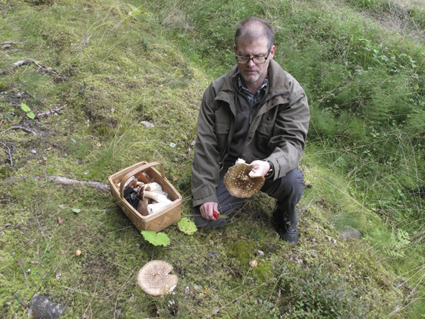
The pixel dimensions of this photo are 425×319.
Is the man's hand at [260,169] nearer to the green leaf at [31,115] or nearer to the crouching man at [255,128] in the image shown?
the crouching man at [255,128]

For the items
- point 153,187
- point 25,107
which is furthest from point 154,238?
point 25,107

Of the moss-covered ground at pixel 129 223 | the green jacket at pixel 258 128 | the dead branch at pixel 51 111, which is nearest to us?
the moss-covered ground at pixel 129 223

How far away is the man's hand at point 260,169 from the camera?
8.16 feet

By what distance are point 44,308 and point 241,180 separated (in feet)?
6.17

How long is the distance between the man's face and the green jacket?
0.38 feet

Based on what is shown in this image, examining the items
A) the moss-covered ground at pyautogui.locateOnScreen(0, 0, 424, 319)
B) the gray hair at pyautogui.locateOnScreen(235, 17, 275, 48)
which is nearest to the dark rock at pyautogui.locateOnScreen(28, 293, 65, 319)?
the moss-covered ground at pyautogui.locateOnScreen(0, 0, 424, 319)

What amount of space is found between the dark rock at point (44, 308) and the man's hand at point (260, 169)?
73.4 inches

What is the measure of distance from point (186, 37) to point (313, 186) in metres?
4.12

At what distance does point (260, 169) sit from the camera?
2508 millimetres

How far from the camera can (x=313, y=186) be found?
12.8 ft

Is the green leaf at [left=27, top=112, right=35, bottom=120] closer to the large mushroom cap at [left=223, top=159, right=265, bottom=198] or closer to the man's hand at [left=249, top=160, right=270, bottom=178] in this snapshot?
the large mushroom cap at [left=223, top=159, right=265, bottom=198]

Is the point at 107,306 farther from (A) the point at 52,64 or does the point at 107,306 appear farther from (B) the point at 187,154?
(A) the point at 52,64

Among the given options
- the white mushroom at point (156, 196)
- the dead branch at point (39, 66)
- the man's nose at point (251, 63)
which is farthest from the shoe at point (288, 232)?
the dead branch at point (39, 66)

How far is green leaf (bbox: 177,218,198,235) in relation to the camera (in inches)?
117
